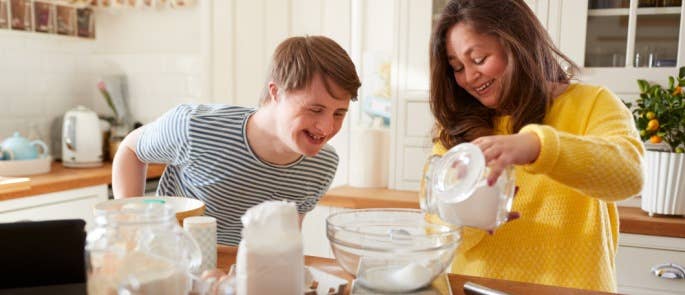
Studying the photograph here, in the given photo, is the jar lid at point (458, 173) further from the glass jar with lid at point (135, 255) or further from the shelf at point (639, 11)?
the shelf at point (639, 11)

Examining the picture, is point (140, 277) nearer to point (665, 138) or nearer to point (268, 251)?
point (268, 251)

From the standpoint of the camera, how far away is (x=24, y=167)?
2.26 m

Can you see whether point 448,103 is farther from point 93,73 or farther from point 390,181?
point 93,73

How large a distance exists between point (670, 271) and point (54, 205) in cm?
222

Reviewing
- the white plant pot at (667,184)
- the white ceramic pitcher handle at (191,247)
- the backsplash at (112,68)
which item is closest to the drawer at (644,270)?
the white plant pot at (667,184)

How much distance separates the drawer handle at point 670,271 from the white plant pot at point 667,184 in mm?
179

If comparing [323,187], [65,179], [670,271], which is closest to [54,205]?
[65,179]

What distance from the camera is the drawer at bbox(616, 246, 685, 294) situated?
1797mm

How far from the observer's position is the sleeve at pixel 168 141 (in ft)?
4.41

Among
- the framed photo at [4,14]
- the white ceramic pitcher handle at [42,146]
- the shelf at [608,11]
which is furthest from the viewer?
the framed photo at [4,14]

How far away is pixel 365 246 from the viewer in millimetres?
777

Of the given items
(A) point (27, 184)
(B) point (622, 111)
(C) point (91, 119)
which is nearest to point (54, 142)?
(C) point (91, 119)

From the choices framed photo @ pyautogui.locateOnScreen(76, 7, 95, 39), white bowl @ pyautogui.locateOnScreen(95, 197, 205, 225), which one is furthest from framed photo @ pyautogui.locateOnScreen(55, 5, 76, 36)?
white bowl @ pyautogui.locateOnScreen(95, 197, 205, 225)

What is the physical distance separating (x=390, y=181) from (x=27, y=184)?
1428 millimetres
